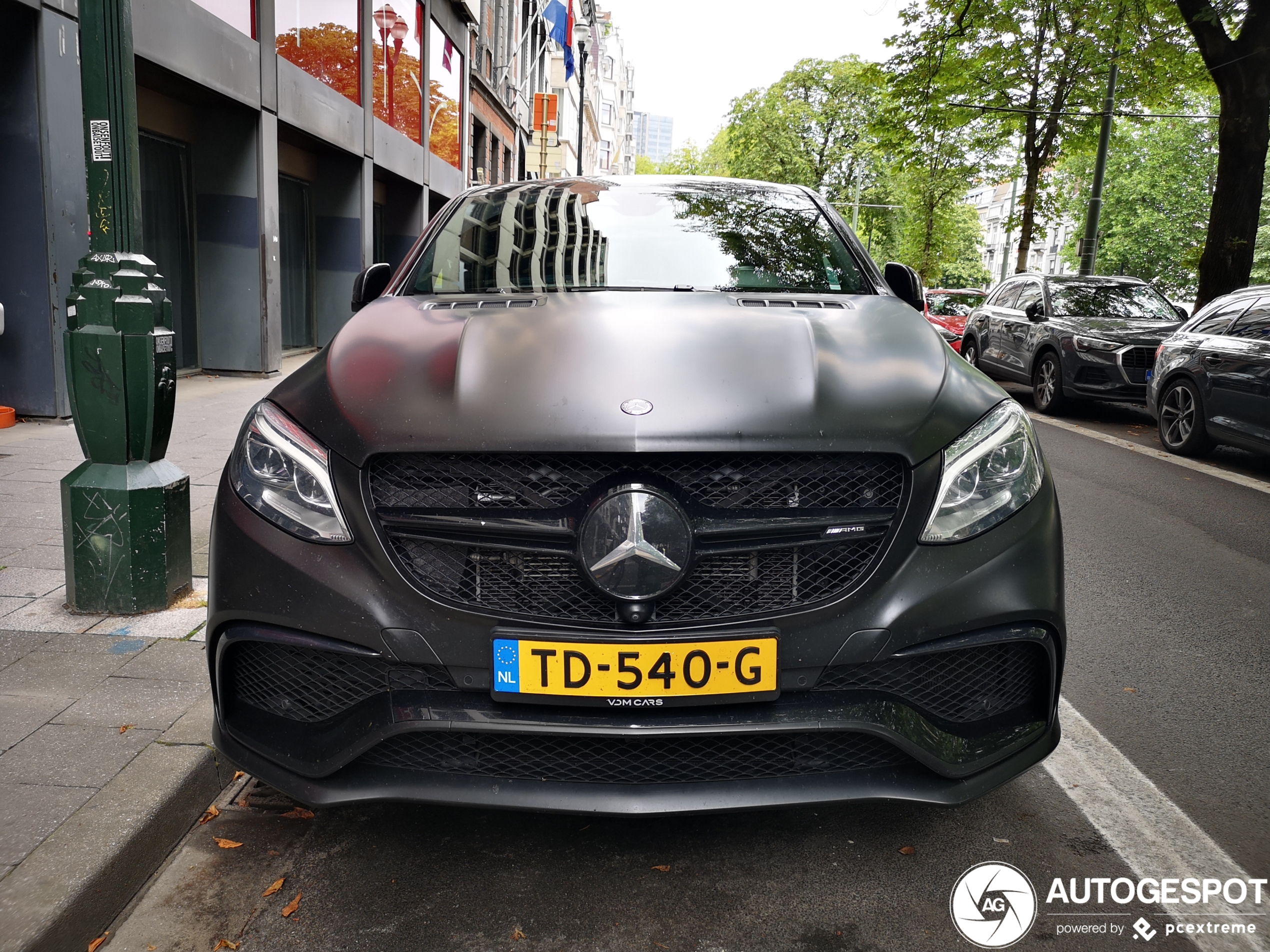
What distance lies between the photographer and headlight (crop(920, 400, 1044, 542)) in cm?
221

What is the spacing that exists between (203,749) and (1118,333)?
11.3m

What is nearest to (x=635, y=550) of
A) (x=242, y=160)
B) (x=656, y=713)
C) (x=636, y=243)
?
(x=656, y=713)

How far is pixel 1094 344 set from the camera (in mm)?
11875

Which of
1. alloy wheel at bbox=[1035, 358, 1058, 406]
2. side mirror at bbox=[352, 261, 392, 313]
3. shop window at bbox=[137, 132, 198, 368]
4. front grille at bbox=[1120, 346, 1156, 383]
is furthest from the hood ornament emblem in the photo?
alloy wheel at bbox=[1035, 358, 1058, 406]

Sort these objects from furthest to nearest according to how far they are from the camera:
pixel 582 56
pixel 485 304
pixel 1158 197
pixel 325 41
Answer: pixel 1158 197 < pixel 582 56 < pixel 325 41 < pixel 485 304

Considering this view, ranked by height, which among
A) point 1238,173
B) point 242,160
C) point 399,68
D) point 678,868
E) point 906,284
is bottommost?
point 678,868

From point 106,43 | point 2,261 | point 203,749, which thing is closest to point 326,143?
point 2,261

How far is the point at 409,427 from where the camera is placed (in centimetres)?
223

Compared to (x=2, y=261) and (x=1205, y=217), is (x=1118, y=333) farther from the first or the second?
(x=1205, y=217)

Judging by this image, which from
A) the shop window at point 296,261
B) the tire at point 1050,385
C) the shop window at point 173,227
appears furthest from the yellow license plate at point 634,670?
the shop window at point 296,261

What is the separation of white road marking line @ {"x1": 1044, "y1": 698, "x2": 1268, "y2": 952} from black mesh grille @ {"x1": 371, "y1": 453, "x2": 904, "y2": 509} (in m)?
1.10

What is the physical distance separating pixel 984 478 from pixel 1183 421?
8.24 meters

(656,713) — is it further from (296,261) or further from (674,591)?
(296,261)

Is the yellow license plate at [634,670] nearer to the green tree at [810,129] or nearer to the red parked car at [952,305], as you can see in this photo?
the red parked car at [952,305]
